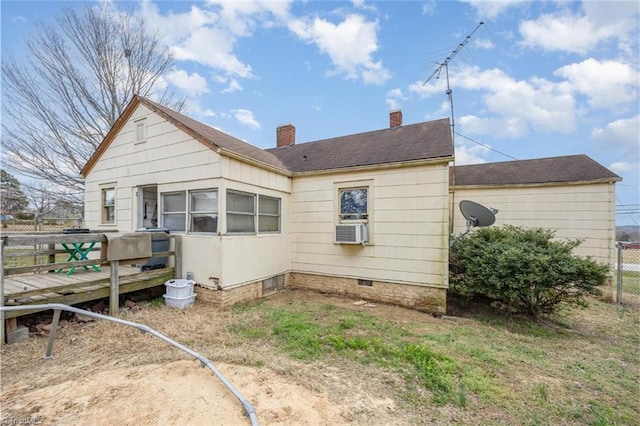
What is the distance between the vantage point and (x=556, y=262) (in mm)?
5281

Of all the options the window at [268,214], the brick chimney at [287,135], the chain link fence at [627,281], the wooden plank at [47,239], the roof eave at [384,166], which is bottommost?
the chain link fence at [627,281]

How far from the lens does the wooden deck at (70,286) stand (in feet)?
14.0

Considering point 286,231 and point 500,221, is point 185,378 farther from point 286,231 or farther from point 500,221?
point 500,221

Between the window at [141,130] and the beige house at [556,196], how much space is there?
934cm

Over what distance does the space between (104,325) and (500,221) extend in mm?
11893

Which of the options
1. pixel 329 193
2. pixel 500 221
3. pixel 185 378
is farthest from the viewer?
pixel 500 221

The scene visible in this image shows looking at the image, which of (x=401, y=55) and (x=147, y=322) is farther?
(x=401, y=55)

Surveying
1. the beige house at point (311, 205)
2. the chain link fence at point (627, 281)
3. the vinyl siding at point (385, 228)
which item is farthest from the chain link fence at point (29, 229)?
the chain link fence at point (627, 281)

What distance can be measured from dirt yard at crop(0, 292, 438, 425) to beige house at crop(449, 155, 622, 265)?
26.0ft

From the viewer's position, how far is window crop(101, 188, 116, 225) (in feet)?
27.1

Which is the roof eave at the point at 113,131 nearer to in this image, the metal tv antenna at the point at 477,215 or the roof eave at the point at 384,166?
the roof eave at the point at 384,166

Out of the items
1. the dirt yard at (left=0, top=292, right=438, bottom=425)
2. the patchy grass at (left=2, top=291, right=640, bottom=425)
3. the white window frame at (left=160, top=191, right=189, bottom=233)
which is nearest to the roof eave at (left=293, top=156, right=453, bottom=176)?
the white window frame at (left=160, top=191, right=189, bottom=233)

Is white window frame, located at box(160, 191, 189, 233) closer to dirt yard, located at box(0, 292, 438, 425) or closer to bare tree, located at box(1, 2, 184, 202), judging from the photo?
dirt yard, located at box(0, 292, 438, 425)

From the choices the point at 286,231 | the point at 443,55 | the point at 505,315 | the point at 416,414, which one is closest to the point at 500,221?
the point at 505,315
